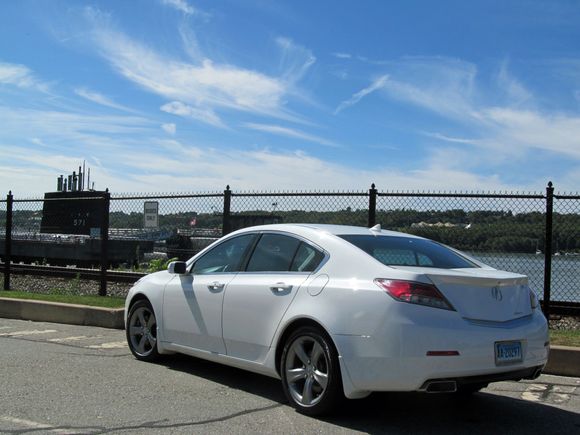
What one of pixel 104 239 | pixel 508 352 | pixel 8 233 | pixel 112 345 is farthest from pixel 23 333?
pixel 508 352

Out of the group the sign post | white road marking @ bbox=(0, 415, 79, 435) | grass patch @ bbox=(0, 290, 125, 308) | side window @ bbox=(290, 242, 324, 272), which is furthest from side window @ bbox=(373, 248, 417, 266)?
the sign post

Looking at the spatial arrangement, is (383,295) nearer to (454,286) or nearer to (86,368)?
(454,286)

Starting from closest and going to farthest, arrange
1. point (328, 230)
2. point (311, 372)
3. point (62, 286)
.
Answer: point (311, 372) < point (328, 230) < point (62, 286)

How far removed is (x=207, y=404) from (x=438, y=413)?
193 centimetres

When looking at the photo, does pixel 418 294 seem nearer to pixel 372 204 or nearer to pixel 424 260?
pixel 424 260

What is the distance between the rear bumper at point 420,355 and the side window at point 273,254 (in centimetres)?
117

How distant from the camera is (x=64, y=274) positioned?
1389 cm

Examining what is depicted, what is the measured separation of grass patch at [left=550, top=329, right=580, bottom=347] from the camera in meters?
7.29

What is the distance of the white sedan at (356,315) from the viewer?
14.8ft

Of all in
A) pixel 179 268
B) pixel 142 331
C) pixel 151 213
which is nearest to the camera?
pixel 179 268

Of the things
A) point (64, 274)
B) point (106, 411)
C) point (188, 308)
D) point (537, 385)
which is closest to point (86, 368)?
point (188, 308)

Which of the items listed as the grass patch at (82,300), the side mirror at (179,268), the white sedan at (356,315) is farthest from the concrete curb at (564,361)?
the grass patch at (82,300)

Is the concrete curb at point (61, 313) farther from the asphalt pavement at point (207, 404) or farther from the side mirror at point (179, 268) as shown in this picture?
the side mirror at point (179, 268)

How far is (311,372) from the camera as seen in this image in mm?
5078
